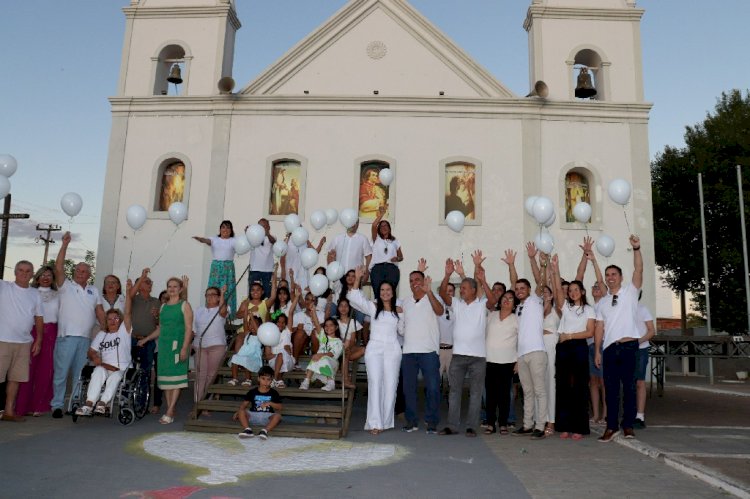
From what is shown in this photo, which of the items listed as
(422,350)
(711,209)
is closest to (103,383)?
(422,350)

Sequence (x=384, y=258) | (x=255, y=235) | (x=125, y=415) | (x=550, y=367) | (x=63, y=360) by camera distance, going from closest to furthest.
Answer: (x=125, y=415) < (x=550, y=367) < (x=63, y=360) < (x=384, y=258) < (x=255, y=235)

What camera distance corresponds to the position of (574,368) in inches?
261

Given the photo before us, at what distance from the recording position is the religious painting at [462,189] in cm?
1486

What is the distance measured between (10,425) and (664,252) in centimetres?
2469

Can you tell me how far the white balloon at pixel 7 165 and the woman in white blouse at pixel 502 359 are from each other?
260 inches

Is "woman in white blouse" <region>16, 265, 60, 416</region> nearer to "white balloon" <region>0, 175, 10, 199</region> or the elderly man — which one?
the elderly man

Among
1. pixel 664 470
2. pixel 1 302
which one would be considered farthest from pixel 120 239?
pixel 664 470

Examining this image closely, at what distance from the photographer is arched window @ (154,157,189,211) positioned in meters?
15.3

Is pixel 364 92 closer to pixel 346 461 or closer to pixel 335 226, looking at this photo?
pixel 335 226

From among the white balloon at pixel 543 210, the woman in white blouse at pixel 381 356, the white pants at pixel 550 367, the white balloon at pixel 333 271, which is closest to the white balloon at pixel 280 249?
the white balloon at pixel 333 271

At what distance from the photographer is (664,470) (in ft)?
16.1

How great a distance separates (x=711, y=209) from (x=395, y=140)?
1631cm

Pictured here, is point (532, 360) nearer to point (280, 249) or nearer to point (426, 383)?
point (426, 383)

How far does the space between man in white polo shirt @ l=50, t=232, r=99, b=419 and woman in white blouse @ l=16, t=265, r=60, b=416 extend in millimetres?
101
